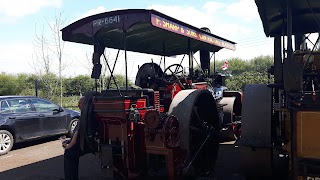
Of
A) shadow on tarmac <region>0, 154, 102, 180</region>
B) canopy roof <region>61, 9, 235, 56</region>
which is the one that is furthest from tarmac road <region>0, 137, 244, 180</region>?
canopy roof <region>61, 9, 235, 56</region>

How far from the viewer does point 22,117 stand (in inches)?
323

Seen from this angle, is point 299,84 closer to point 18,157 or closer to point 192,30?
point 192,30

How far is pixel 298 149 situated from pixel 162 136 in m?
1.56

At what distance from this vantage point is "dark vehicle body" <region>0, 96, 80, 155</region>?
7888mm

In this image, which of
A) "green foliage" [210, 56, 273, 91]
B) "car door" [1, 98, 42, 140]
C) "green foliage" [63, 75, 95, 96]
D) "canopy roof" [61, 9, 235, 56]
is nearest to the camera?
"canopy roof" [61, 9, 235, 56]

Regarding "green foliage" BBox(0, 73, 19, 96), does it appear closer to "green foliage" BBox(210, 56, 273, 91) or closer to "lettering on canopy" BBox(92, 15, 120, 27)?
"green foliage" BBox(210, 56, 273, 91)

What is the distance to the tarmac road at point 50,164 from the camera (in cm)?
533

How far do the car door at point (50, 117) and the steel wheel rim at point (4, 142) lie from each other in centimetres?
101

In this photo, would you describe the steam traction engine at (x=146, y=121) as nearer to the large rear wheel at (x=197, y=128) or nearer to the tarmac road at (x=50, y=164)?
the large rear wheel at (x=197, y=128)

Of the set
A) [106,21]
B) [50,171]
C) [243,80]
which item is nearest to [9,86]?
[243,80]

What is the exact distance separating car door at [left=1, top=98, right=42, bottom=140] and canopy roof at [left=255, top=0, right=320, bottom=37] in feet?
20.6

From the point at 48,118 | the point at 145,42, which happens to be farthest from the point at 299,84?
the point at 48,118

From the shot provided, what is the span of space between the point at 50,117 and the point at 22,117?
85 centimetres

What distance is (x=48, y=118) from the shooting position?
8.84 meters
